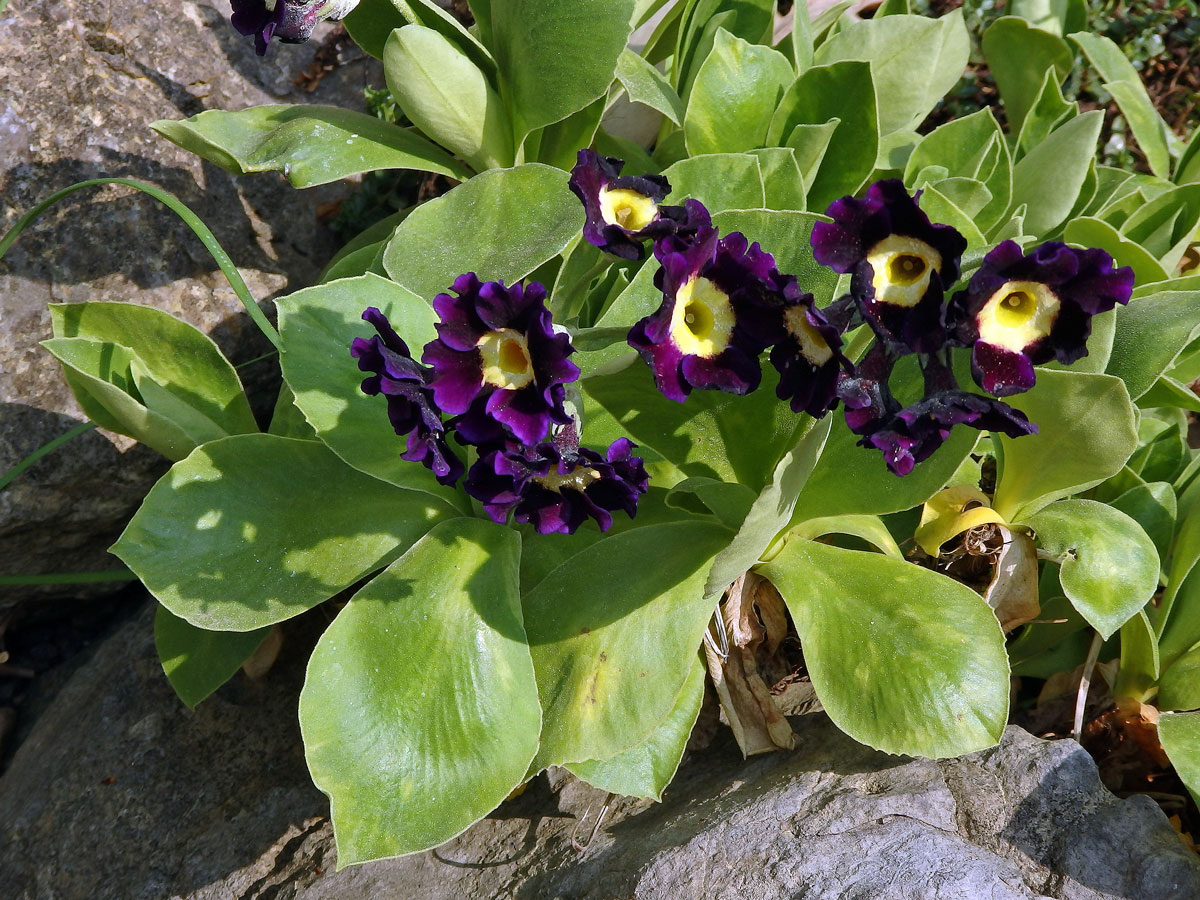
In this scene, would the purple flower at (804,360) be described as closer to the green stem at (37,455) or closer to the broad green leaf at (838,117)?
the broad green leaf at (838,117)

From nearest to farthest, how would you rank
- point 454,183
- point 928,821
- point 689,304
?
point 689,304, point 928,821, point 454,183

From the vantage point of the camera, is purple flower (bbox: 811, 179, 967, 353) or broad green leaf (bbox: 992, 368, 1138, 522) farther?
broad green leaf (bbox: 992, 368, 1138, 522)

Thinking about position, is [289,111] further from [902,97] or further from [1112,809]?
[1112,809]

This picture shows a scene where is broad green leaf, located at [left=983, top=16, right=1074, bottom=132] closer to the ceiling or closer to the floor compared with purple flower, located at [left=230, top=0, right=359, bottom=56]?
closer to the floor

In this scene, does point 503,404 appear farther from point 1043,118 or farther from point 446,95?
point 1043,118

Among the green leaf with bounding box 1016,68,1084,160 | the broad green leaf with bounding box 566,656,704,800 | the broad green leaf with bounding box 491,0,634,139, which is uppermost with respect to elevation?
the broad green leaf with bounding box 491,0,634,139

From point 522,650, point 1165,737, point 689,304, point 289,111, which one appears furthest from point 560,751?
point 289,111

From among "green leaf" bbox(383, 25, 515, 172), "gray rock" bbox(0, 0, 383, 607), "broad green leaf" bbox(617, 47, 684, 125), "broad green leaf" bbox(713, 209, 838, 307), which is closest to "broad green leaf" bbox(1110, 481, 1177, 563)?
"broad green leaf" bbox(713, 209, 838, 307)

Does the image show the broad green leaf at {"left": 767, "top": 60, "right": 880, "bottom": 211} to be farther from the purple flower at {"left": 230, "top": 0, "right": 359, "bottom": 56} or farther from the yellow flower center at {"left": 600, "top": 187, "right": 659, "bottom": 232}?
the purple flower at {"left": 230, "top": 0, "right": 359, "bottom": 56}
